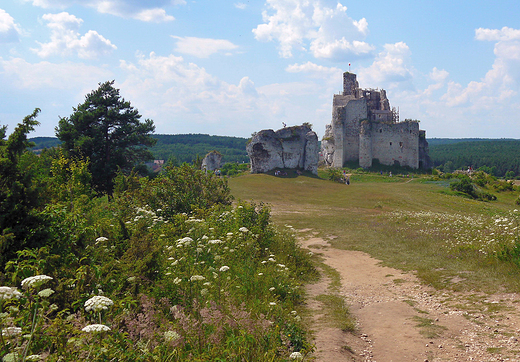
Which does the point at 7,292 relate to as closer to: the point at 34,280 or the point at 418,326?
the point at 34,280

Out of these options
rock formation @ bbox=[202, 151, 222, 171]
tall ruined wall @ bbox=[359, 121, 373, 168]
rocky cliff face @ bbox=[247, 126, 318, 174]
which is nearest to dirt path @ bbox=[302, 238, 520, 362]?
rocky cliff face @ bbox=[247, 126, 318, 174]

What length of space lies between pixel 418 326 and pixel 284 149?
35.2 metres

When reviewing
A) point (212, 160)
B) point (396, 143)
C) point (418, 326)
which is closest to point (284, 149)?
point (212, 160)

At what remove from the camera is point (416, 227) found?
14.7 meters

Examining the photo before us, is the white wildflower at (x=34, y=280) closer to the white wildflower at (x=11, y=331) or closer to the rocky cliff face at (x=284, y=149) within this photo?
the white wildflower at (x=11, y=331)

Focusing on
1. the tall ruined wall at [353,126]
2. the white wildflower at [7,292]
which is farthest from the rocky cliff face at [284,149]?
the white wildflower at [7,292]

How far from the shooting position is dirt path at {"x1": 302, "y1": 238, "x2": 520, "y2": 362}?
4.89 meters

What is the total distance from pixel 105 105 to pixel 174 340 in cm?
2305

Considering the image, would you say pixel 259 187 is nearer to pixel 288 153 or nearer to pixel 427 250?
pixel 288 153

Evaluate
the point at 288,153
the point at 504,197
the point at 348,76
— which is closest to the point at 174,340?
the point at 504,197

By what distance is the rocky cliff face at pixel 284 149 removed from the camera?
132 feet

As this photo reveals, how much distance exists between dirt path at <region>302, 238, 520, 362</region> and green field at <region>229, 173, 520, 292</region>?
0.77 metres

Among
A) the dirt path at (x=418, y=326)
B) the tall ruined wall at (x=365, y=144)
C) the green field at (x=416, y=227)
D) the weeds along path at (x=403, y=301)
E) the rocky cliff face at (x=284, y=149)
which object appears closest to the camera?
the dirt path at (x=418, y=326)

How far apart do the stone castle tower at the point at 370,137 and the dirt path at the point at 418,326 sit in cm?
4154
